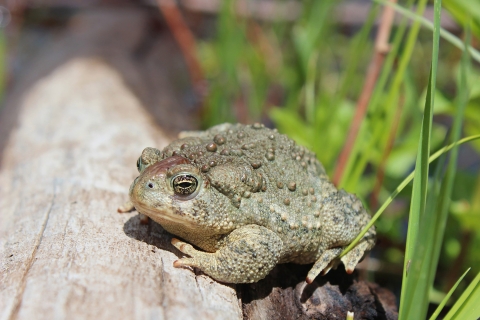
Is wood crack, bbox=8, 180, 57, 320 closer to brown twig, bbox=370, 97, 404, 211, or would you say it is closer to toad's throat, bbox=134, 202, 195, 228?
toad's throat, bbox=134, 202, 195, 228

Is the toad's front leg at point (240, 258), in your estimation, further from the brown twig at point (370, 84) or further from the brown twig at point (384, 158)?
the brown twig at point (384, 158)

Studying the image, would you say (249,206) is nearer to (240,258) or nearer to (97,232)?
(240,258)

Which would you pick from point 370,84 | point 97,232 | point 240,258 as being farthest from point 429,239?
point 370,84

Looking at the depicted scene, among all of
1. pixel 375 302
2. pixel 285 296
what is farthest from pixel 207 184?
pixel 375 302

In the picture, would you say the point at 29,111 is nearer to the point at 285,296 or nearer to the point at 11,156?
the point at 11,156

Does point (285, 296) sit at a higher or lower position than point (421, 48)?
lower

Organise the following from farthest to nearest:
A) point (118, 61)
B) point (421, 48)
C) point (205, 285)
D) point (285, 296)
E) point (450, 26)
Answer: point (421, 48)
point (450, 26)
point (118, 61)
point (285, 296)
point (205, 285)

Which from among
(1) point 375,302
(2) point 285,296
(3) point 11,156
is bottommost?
(1) point 375,302

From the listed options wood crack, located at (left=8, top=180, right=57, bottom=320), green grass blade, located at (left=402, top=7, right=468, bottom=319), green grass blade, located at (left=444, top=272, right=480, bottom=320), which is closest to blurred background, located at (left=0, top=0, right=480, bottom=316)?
green grass blade, located at (left=402, top=7, right=468, bottom=319)

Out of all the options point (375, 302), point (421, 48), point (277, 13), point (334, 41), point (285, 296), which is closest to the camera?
point (285, 296)

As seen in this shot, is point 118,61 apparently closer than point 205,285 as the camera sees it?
No
